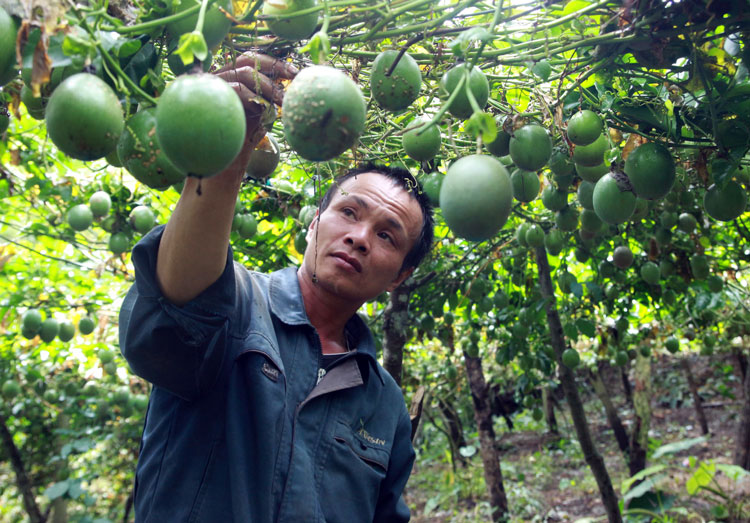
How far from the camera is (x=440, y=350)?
8.66 m

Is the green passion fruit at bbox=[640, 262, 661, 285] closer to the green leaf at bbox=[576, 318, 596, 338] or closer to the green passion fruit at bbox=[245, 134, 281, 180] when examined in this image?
the green leaf at bbox=[576, 318, 596, 338]

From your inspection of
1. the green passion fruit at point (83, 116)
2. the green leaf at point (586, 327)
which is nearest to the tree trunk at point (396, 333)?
the green leaf at point (586, 327)

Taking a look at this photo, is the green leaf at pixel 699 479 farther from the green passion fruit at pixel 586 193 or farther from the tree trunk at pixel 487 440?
the green passion fruit at pixel 586 193

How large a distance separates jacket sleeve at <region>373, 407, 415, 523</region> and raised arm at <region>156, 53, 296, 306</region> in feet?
4.05

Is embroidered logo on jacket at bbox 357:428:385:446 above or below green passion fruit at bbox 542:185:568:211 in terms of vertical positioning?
below

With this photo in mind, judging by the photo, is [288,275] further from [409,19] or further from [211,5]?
[211,5]

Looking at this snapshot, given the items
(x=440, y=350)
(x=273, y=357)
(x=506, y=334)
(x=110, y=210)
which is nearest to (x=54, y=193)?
(x=110, y=210)

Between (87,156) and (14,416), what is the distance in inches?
344

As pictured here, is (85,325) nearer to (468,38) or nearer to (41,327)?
(41,327)

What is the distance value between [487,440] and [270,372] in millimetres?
4588

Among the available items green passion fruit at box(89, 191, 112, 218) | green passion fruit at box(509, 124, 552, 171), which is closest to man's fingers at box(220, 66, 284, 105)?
green passion fruit at box(509, 124, 552, 171)

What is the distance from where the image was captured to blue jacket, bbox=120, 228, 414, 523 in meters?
Answer: 1.32

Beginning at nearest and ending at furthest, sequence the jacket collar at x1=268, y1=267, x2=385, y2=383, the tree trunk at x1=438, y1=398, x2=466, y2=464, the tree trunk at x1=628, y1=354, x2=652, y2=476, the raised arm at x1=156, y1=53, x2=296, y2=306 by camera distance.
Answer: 1. the raised arm at x1=156, y1=53, x2=296, y2=306
2. the jacket collar at x1=268, y1=267, x2=385, y2=383
3. the tree trunk at x1=628, y1=354, x2=652, y2=476
4. the tree trunk at x1=438, y1=398, x2=466, y2=464

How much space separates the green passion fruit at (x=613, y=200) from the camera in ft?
5.18
